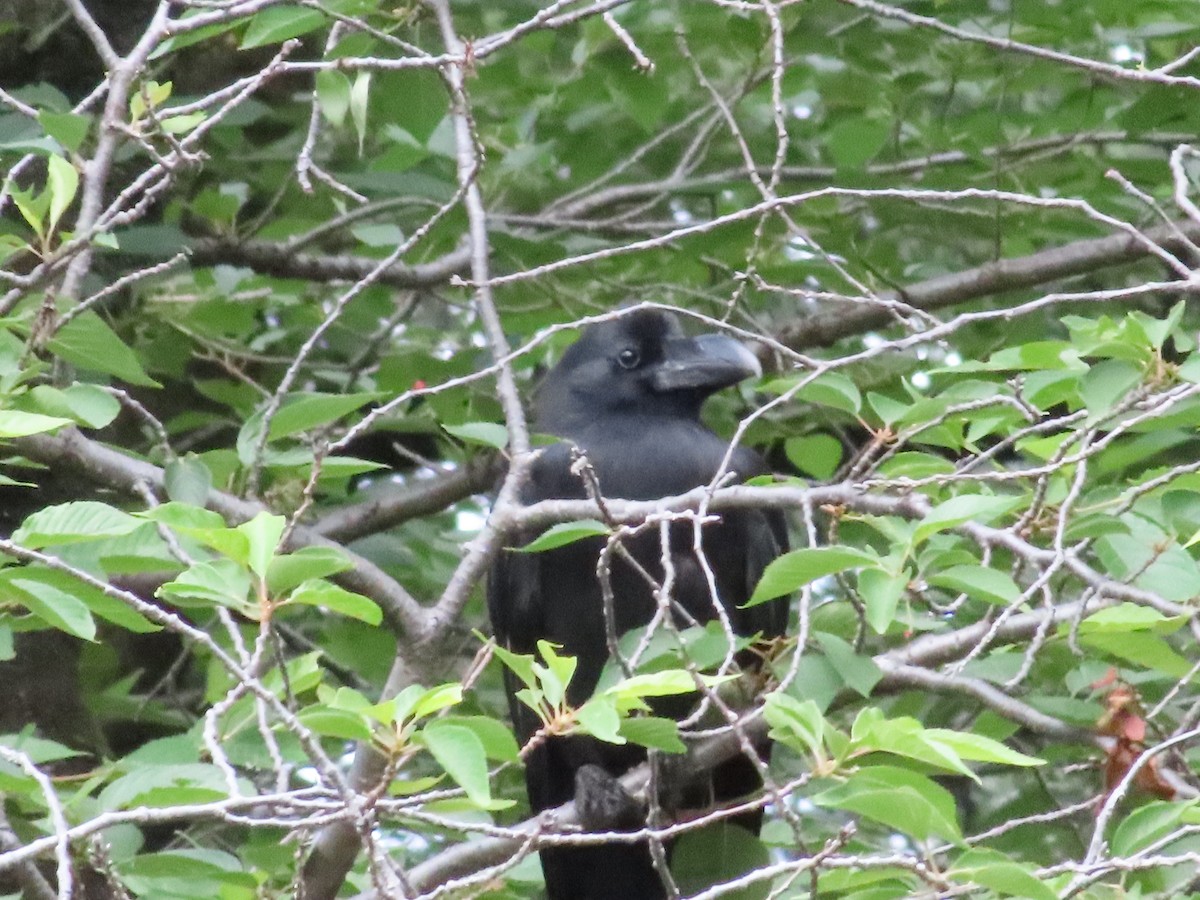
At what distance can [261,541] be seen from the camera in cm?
234

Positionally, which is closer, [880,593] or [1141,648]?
[880,593]

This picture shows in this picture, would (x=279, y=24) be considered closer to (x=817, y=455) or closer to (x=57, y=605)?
(x=57, y=605)

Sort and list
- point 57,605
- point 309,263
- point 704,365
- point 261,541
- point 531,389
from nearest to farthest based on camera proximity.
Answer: point 261,541, point 57,605, point 704,365, point 309,263, point 531,389

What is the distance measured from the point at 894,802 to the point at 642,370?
113 inches

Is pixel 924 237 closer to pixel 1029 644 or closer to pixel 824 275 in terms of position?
pixel 824 275

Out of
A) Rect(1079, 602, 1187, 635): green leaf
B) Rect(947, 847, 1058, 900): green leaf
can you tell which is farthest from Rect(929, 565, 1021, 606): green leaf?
Rect(947, 847, 1058, 900): green leaf

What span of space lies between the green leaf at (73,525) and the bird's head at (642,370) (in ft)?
8.25

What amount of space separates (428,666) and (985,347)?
2.14 metres

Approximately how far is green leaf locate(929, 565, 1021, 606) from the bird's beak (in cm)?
221

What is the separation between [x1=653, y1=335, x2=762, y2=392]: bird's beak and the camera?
479 centimetres

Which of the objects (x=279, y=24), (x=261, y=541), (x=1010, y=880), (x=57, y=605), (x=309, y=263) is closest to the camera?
(x=1010, y=880)

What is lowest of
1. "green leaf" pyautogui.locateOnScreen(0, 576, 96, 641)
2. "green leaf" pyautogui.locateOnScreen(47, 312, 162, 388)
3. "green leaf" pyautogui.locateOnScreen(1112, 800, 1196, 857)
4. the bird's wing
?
the bird's wing

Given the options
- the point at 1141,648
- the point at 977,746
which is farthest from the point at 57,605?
the point at 1141,648

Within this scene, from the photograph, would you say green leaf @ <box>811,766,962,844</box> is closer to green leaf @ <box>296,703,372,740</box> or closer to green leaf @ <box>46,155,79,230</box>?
green leaf @ <box>296,703,372,740</box>
